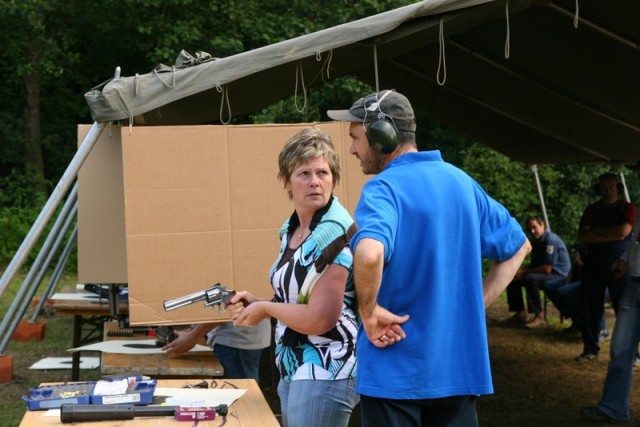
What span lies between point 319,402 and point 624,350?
396cm

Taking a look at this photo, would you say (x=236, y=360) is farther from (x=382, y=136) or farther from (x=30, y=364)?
(x=30, y=364)

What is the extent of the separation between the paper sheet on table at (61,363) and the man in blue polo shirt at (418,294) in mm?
5875

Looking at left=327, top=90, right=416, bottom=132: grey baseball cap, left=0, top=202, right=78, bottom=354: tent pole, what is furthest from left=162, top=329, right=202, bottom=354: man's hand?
left=0, top=202, right=78, bottom=354: tent pole

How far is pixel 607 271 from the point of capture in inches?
333

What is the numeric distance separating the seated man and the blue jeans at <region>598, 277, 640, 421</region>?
3971mm

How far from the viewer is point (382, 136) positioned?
104 inches

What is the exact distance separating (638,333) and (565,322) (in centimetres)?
509

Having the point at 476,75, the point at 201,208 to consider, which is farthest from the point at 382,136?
the point at 476,75

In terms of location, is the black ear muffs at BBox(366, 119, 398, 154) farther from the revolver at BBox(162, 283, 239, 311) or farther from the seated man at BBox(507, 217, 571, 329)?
the seated man at BBox(507, 217, 571, 329)

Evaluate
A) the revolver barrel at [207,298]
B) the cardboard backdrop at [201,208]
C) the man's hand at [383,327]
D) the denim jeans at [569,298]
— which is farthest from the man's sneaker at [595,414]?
the man's hand at [383,327]

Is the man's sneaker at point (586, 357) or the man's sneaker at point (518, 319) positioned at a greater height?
the man's sneaker at point (518, 319)

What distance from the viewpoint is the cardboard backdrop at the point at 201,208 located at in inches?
175

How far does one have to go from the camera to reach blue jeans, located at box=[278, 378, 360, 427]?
2.90 m

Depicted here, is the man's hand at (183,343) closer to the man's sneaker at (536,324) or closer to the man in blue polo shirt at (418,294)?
the man in blue polo shirt at (418,294)
